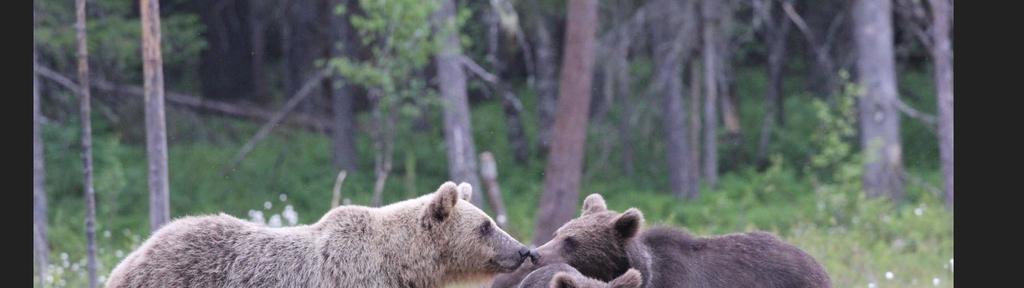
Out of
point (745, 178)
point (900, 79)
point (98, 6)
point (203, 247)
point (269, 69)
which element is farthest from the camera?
point (269, 69)

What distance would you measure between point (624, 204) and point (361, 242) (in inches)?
689

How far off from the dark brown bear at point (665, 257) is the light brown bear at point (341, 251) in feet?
1.49

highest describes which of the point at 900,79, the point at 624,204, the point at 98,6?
the point at 98,6

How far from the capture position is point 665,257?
727cm

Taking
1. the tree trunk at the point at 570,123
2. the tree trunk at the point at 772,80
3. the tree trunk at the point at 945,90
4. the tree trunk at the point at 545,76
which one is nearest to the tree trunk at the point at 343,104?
the tree trunk at the point at 545,76

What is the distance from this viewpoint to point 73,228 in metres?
21.7

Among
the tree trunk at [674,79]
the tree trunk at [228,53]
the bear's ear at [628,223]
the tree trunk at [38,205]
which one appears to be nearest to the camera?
the bear's ear at [628,223]

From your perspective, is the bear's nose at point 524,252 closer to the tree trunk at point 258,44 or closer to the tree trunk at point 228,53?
the tree trunk at point 258,44

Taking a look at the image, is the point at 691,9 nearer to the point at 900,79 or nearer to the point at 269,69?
the point at 900,79

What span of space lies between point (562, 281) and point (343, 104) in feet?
60.7

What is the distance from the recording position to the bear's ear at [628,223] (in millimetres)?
7059

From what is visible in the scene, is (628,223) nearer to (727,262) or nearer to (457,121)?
(727,262)

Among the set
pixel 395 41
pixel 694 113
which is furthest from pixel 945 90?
pixel 395 41

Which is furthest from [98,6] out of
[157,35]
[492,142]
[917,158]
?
[917,158]
